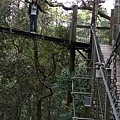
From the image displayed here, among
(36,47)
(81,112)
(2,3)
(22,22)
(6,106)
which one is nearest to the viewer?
(81,112)

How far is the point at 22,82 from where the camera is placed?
10.8 metres

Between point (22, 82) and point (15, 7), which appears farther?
point (22, 82)

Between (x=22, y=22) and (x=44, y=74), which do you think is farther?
(x=44, y=74)

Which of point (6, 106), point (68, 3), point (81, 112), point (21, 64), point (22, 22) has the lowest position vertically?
point (6, 106)

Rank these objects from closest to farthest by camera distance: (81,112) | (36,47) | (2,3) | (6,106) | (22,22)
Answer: (81,112) < (2,3) < (22,22) < (36,47) < (6,106)

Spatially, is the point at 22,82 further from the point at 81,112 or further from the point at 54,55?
the point at 81,112

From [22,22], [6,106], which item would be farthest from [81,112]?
[6,106]

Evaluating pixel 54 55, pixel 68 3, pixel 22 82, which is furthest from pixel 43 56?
pixel 68 3

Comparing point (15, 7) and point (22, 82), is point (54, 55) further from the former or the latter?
point (15, 7)

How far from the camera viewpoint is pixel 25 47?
11.1 metres

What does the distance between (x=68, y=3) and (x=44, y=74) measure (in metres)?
2.71

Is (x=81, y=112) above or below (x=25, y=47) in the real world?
A: below

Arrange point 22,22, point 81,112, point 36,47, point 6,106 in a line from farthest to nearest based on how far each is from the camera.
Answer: point 6,106 → point 36,47 → point 22,22 → point 81,112

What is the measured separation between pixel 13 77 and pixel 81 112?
3.73 metres
